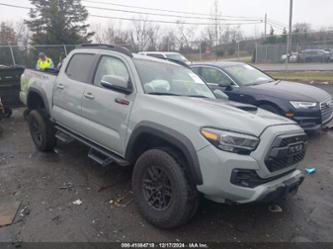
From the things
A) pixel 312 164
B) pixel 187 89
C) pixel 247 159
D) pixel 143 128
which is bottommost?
pixel 312 164

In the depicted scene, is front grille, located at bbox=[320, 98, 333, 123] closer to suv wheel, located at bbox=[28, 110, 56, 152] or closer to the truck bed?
the truck bed

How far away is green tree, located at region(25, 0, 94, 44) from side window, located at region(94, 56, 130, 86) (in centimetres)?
2639

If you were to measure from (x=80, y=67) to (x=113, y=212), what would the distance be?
236cm

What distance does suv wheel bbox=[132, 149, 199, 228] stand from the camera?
2789 millimetres

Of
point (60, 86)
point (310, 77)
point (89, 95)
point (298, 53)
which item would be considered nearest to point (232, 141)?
point (89, 95)

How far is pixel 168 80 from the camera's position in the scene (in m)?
3.78

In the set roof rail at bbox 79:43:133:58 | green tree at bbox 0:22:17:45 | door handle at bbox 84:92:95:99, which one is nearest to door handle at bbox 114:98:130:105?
door handle at bbox 84:92:95:99

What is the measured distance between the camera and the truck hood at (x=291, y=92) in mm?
5840

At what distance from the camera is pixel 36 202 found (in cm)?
363

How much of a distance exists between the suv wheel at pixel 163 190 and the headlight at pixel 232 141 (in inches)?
18.7

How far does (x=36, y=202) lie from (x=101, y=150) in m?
1.05

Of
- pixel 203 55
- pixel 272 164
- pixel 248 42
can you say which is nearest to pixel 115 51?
pixel 272 164

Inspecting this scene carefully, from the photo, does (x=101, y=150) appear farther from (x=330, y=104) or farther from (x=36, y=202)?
(x=330, y=104)

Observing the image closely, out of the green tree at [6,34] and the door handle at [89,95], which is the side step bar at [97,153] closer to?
the door handle at [89,95]
